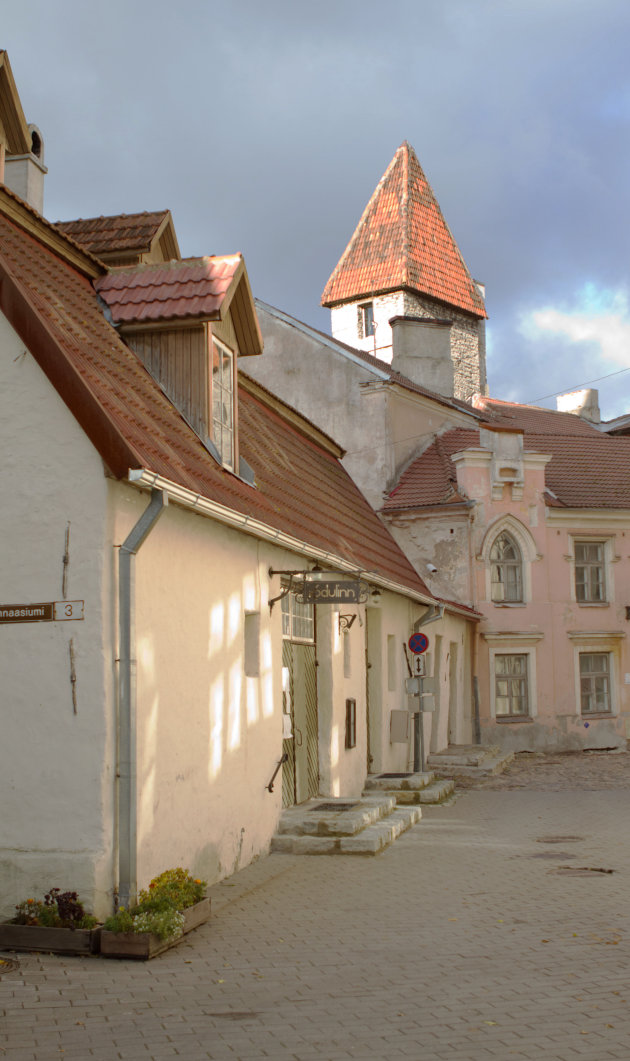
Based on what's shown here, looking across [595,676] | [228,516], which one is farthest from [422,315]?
[228,516]

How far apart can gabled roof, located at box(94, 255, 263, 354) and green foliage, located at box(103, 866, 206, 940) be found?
5.53 m

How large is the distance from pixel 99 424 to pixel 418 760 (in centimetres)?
1159

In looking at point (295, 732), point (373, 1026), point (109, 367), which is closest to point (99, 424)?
point (109, 367)

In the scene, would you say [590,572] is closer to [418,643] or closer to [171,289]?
[418,643]

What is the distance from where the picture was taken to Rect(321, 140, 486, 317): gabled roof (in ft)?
150

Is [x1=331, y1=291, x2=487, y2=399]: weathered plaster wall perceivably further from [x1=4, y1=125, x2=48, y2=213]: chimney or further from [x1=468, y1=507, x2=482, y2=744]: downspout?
[x1=4, y1=125, x2=48, y2=213]: chimney

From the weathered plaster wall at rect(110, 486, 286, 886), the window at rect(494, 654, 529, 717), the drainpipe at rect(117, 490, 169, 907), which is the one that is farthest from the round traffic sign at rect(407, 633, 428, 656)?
the drainpipe at rect(117, 490, 169, 907)

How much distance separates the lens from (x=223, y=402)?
1211cm

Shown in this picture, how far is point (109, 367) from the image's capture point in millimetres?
10078

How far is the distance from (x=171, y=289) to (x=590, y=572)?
19.1m

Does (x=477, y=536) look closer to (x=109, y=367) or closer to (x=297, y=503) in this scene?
(x=297, y=503)

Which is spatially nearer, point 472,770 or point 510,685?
point 472,770

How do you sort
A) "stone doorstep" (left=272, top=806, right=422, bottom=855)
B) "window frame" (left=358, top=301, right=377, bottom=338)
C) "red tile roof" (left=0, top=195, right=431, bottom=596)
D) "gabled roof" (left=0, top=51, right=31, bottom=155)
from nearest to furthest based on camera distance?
"red tile roof" (left=0, top=195, right=431, bottom=596) < "stone doorstep" (left=272, top=806, right=422, bottom=855) < "gabled roof" (left=0, top=51, right=31, bottom=155) < "window frame" (left=358, top=301, right=377, bottom=338)

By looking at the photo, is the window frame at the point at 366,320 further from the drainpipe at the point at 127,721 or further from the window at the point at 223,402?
the drainpipe at the point at 127,721
